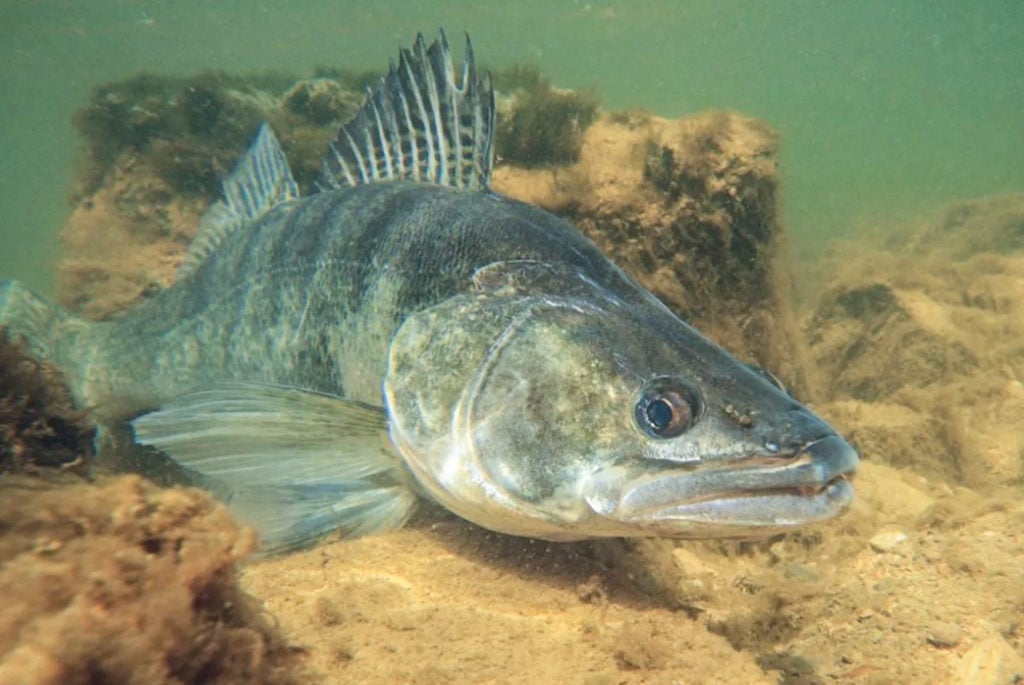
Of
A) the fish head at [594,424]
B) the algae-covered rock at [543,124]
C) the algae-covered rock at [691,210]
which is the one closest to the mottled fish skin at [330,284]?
the fish head at [594,424]

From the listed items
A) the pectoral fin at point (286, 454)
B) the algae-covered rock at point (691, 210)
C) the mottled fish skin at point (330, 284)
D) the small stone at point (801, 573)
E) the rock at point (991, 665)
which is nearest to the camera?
the rock at point (991, 665)

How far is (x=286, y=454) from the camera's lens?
340 cm

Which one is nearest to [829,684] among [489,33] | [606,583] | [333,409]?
[606,583]

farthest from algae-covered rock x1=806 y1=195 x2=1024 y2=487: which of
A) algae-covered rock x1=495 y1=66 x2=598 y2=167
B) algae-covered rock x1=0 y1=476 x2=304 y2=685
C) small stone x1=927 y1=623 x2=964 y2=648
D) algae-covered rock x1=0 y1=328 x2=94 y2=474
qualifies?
algae-covered rock x1=0 y1=328 x2=94 y2=474

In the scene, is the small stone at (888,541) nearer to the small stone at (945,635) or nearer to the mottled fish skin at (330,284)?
the small stone at (945,635)

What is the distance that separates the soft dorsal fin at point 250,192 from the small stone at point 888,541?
16.4 ft

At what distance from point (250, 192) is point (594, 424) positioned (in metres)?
4.32

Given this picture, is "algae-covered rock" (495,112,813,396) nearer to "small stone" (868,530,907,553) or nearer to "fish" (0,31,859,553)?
"fish" (0,31,859,553)

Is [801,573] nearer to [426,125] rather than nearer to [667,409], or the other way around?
[667,409]

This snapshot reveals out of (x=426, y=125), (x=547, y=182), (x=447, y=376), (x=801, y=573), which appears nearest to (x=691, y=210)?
(x=547, y=182)

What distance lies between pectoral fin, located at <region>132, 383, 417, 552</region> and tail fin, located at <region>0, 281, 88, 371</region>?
10.5 feet

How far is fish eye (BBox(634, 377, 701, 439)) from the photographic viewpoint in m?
2.55

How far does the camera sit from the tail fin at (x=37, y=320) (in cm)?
566

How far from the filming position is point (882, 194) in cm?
3347
